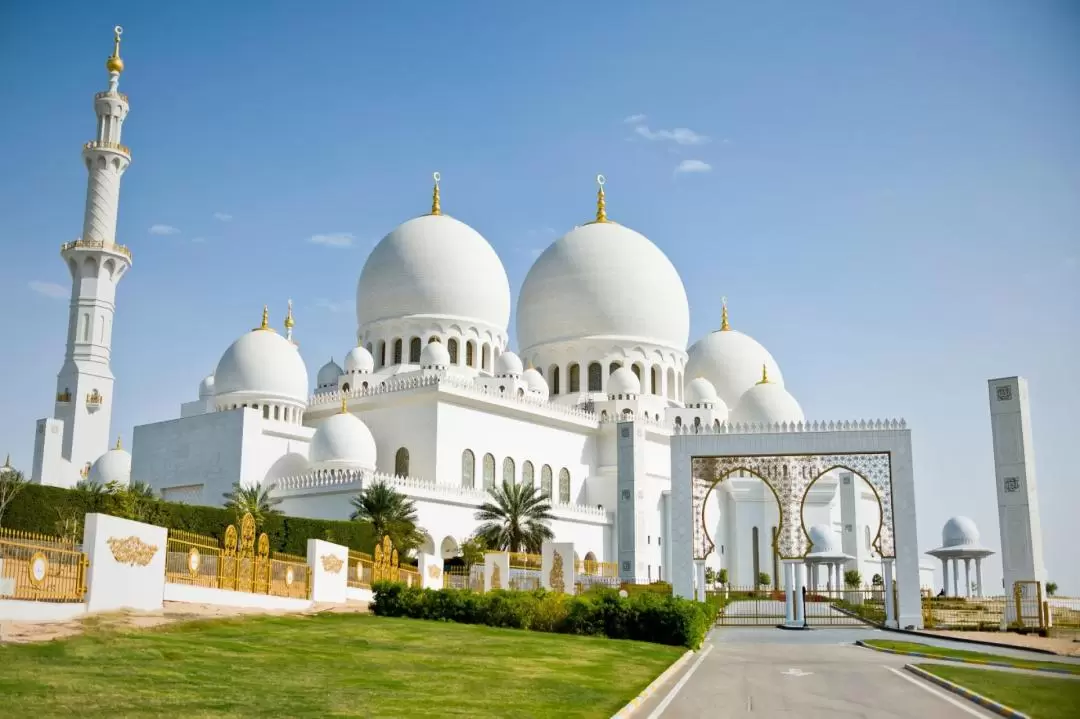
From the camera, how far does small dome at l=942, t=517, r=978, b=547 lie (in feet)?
145

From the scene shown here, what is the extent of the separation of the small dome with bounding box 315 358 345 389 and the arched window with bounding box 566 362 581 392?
10.6 meters

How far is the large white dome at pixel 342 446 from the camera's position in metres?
37.9

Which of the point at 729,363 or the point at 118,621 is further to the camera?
the point at 729,363

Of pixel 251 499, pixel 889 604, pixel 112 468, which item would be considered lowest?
pixel 889 604

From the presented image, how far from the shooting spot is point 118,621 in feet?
45.4

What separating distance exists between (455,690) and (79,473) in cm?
3613

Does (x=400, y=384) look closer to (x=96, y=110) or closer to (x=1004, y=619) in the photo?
(x=96, y=110)

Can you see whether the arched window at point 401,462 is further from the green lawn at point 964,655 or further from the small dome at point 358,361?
the green lawn at point 964,655

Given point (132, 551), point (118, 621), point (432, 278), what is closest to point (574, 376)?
point (432, 278)

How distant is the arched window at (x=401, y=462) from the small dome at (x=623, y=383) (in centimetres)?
1115

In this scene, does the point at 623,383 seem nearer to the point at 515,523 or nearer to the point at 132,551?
the point at 515,523

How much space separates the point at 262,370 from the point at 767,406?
2355cm

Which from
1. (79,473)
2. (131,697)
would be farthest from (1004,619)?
(79,473)

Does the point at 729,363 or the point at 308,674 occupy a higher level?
the point at 729,363
